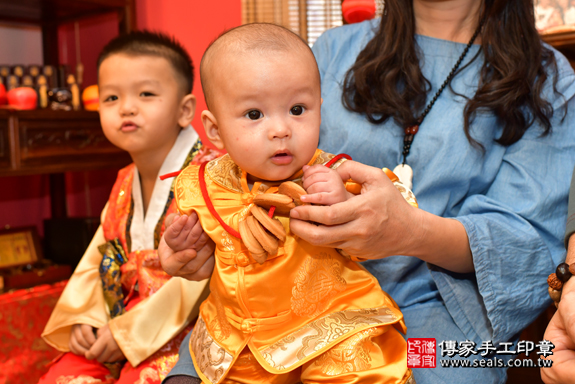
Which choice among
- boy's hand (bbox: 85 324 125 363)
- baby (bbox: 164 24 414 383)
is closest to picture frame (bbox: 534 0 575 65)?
baby (bbox: 164 24 414 383)

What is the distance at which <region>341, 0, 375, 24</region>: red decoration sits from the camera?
166 cm

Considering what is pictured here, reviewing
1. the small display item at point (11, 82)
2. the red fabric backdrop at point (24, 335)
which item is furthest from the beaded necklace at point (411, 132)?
the small display item at point (11, 82)

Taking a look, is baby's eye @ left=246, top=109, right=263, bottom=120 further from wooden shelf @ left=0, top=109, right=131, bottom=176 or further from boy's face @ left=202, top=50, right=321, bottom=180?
wooden shelf @ left=0, top=109, right=131, bottom=176

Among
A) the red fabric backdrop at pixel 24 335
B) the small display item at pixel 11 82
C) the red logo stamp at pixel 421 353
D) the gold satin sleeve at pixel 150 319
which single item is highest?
the small display item at pixel 11 82

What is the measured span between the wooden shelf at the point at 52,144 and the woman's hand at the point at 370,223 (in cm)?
174

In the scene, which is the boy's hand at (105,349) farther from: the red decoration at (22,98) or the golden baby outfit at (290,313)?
the red decoration at (22,98)

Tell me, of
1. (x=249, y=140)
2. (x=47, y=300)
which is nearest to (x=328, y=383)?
(x=249, y=140)

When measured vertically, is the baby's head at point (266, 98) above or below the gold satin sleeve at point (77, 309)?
above

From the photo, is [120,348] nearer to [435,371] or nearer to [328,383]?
[328,383]

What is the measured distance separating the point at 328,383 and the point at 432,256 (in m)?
0.32

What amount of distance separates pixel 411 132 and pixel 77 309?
1004 millimetres

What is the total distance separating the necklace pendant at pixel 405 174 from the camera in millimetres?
1065

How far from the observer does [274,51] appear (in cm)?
79

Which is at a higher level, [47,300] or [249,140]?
[249,140]
